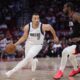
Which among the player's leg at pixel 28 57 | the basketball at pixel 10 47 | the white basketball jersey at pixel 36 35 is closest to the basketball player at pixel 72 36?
the player's leg at pixel 28 57

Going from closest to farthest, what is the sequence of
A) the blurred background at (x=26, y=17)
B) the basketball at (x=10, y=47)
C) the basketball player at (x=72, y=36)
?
the basketball player at (x=72, y=36) < the basketball at (x=10, y=47) < the blurred background at (x=26, y=17)

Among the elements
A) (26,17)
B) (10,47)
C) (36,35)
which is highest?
(26,17)

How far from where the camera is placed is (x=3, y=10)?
2384 cm

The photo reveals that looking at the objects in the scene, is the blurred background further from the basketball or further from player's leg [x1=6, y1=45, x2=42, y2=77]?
player's leg [x1=6, y1=45, x2=42, y2=77]

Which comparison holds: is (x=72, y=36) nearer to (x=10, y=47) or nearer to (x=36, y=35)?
(x=36, y=35)

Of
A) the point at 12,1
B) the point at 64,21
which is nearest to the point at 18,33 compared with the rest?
the point at 64,21

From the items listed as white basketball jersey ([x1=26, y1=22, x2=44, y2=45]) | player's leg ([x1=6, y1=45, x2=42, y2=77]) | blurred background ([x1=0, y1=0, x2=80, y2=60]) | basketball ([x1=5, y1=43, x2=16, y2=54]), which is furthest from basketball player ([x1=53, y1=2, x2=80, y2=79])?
blurred background ([x1=0, y1=0, x2=80, y2=60])

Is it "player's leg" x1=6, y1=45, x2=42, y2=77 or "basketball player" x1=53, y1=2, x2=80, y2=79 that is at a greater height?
"basketball player" x1=53, y1=2, x2=80, y2=79

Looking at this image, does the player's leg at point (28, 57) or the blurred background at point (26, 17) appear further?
the blurred background at point (26, 17)

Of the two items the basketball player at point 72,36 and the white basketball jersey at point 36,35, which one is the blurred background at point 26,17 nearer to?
the white basketball jersey at point 36,35

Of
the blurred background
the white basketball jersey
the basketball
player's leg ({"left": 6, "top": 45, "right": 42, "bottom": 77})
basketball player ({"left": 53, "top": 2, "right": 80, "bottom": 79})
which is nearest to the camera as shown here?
basketball player ({"left": 53, "top": 2, "right": 80, "bottom": 79})

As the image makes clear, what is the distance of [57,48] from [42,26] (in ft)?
27.6

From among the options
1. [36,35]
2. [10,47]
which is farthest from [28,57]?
[10,47]

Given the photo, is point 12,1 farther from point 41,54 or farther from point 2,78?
point 2,78
